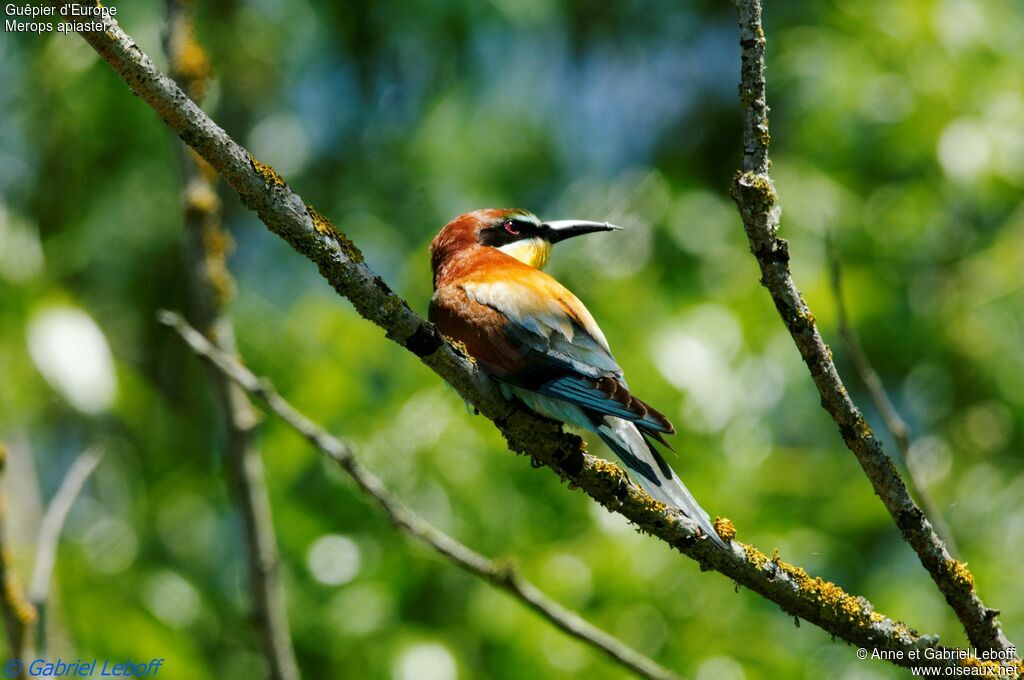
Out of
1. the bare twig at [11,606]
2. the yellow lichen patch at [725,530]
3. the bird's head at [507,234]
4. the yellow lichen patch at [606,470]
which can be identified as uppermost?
the bird's head at [507,234]

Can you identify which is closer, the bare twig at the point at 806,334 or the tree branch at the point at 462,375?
the tree branch at the point at 462,375

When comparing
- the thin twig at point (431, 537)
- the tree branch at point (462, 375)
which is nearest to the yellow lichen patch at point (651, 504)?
the tree branch at point (462, 375)

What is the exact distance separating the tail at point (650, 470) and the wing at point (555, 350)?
48mm

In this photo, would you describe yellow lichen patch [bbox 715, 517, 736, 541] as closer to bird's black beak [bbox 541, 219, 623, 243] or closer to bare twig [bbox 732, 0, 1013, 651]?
bare twig [bbox 732, 0, 1013, 651]

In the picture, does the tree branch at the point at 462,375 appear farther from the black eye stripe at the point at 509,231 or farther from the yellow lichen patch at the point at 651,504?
the black eye stripe at the point at 509,231

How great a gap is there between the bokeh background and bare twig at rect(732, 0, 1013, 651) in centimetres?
197

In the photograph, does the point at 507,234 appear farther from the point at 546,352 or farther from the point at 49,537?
the point at 49,537

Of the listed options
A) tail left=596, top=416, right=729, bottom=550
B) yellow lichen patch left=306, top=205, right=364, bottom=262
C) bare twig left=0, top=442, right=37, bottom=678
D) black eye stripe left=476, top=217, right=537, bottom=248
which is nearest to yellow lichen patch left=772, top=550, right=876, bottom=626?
tail left=596, top=416, right=729, bottom=550

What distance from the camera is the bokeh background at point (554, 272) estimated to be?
4.93 metres

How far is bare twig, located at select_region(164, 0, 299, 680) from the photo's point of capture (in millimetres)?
3021

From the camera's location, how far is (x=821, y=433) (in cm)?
726

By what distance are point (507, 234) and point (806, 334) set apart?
1.92 meters

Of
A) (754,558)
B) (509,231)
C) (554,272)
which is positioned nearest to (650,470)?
(754,558)

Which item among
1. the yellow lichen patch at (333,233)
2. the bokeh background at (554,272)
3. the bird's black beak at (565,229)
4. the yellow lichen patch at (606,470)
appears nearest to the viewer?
the yellow lichen patch at (333,233)
